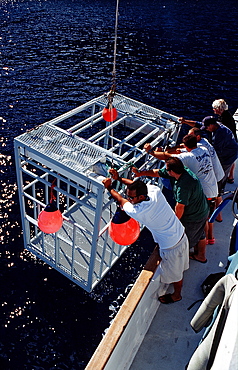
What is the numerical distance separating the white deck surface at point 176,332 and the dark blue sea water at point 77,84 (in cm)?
294

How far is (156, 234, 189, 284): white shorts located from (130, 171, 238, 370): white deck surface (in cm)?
57

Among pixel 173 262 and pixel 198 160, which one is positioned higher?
pixel 198 160

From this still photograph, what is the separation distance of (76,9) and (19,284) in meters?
26.3

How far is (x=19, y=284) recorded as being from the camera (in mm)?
8695

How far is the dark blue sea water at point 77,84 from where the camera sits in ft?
25.9

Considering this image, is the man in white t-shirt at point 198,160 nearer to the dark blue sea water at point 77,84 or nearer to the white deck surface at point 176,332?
the white deck surface at point 176,332

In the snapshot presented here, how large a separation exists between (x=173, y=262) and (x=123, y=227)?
919 mm

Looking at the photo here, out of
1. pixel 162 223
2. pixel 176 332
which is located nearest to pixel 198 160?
pixel 162 223

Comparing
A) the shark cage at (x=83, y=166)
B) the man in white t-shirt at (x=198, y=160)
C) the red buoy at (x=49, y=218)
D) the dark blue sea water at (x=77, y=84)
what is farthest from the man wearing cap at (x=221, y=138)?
the dark blue sea water at (x=77, y=84)

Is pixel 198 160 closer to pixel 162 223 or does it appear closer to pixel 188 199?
pixel 188 199

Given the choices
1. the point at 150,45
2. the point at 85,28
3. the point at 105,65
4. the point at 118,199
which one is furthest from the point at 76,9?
the point at 118,199

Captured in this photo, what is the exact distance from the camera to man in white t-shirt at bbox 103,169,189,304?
496 centimetres

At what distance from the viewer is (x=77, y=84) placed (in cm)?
1820

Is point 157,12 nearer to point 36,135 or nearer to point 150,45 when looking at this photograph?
point 150,45
